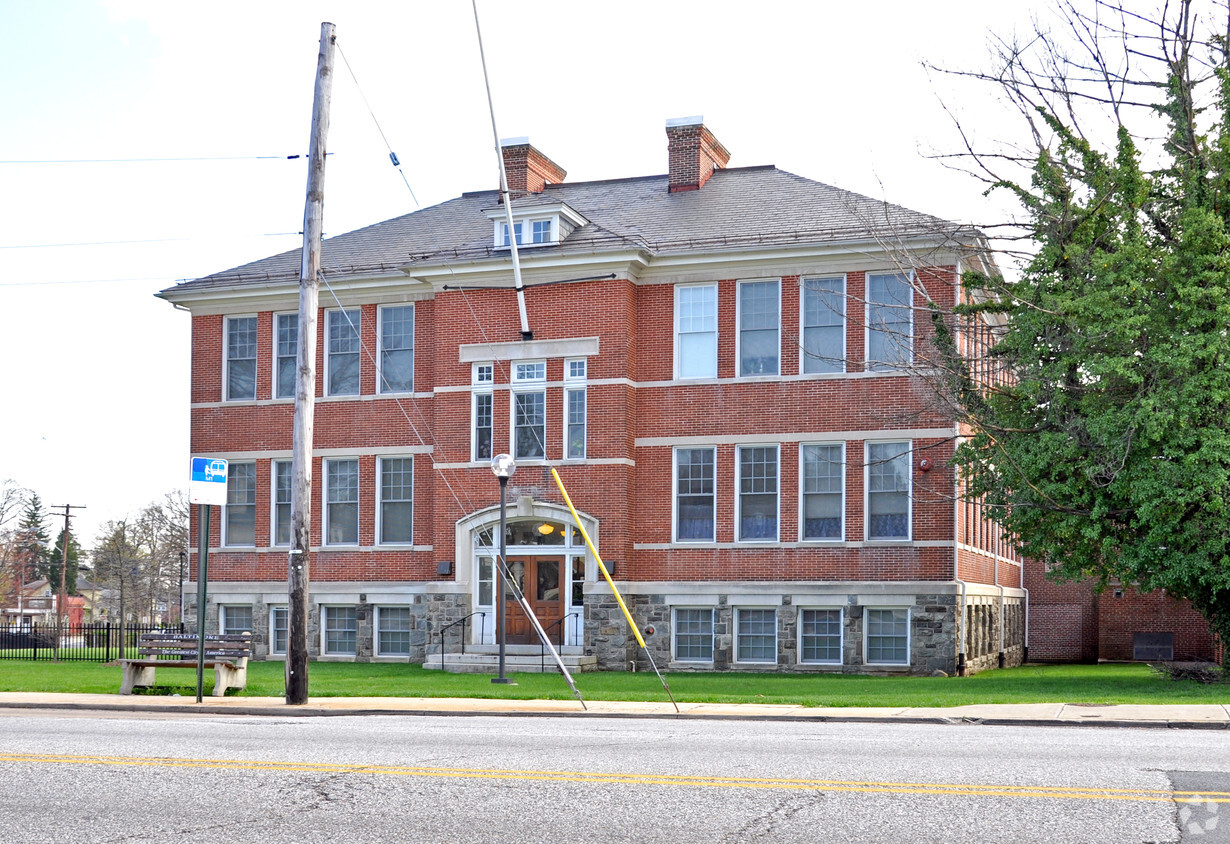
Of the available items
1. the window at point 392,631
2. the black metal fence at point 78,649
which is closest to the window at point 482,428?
the window at point 392,631

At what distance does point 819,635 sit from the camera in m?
27.8

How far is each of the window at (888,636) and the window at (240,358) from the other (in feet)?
54.4

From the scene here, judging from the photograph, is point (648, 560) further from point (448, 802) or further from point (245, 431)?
point (448, 802)

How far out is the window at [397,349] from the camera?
3167 cm

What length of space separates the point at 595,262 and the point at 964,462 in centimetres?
969

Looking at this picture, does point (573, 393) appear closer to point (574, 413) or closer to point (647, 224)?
point (574, 413)

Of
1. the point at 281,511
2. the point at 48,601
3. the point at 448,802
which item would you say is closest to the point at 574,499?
the point at 281,511

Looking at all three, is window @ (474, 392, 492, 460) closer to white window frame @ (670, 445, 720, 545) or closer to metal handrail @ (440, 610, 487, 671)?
metal handrail @ (440, 610, 487, 671)

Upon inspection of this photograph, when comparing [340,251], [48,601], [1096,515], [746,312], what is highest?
[340,251]

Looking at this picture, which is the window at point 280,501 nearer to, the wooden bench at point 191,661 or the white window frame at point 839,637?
the wooden bench at point 191,661

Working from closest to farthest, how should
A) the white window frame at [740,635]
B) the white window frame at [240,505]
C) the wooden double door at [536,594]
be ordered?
the white window frame at [740,635] → the wooden double door at [536,594] → the white window frame at [240,505]

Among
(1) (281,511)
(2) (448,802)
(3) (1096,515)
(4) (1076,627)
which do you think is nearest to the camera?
(2) (448,802)

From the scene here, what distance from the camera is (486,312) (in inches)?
1187

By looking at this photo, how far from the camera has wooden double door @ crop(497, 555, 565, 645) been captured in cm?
2947
